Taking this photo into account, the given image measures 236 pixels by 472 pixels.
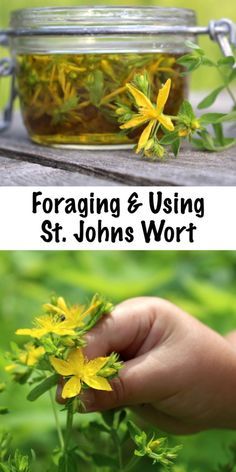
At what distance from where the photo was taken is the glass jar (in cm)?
69

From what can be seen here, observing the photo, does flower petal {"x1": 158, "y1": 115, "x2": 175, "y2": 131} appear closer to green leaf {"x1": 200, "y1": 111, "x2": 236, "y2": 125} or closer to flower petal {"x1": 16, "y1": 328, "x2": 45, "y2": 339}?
green leaf {"x1": 200, "y1": 111, "x2": 236, "y2": 125}

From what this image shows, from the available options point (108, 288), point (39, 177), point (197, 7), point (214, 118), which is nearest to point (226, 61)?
point (214, 118)

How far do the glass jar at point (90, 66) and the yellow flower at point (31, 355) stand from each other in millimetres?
179

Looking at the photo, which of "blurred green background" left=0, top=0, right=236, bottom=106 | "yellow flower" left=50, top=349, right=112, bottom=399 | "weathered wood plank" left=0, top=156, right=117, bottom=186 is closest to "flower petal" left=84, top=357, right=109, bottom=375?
"yellow flower" left=50, top=349, right=112, bottom=399

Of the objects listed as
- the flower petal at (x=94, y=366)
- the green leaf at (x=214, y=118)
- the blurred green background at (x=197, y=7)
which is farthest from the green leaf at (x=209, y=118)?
the blurred green background at (x=197, y=7)

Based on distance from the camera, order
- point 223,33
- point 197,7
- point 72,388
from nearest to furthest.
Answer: point 72,388
point 223,33
point 197,7

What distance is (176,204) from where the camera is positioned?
2.07 feet

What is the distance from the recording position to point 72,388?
569 mm

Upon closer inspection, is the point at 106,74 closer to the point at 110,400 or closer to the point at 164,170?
the point at 164,170

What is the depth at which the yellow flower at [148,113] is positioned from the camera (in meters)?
0.64

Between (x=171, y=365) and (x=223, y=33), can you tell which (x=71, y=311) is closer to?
(x=171, y=365)

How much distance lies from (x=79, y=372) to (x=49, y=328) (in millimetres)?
33

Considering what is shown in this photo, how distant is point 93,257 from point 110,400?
627 mm

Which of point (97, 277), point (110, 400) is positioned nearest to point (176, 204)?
point (110, 400)
